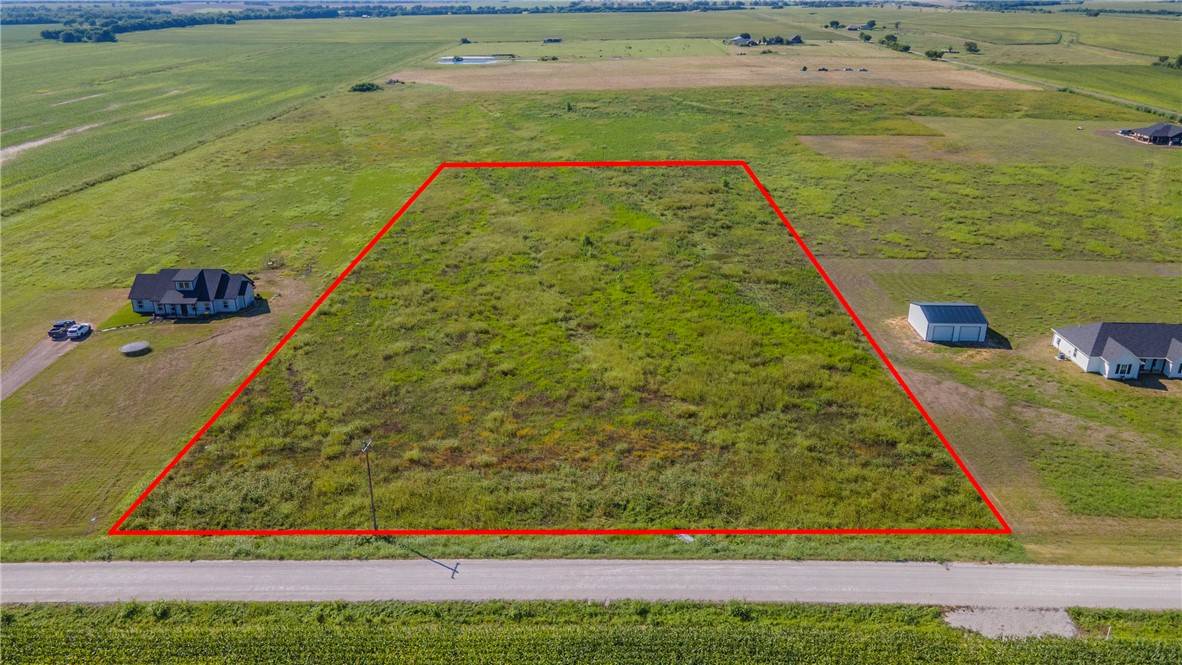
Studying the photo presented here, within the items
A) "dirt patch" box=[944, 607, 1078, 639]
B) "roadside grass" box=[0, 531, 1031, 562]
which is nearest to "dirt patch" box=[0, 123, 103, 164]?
"roadside grass" box=[0, 531, 1031, 562]

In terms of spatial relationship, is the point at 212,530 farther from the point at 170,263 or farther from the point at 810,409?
the point at 170,263

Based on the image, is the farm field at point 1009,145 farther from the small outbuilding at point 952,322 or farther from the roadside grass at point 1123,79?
the small outbuilding at point 952,322

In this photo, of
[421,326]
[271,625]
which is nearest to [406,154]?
[421,326]

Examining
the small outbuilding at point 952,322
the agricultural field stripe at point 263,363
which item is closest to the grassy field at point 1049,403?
the small outbuilding at point 952,322

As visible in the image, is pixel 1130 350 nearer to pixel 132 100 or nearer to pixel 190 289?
pixel 190 289

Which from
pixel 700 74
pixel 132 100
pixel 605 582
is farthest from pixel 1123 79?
pixel 132 100
